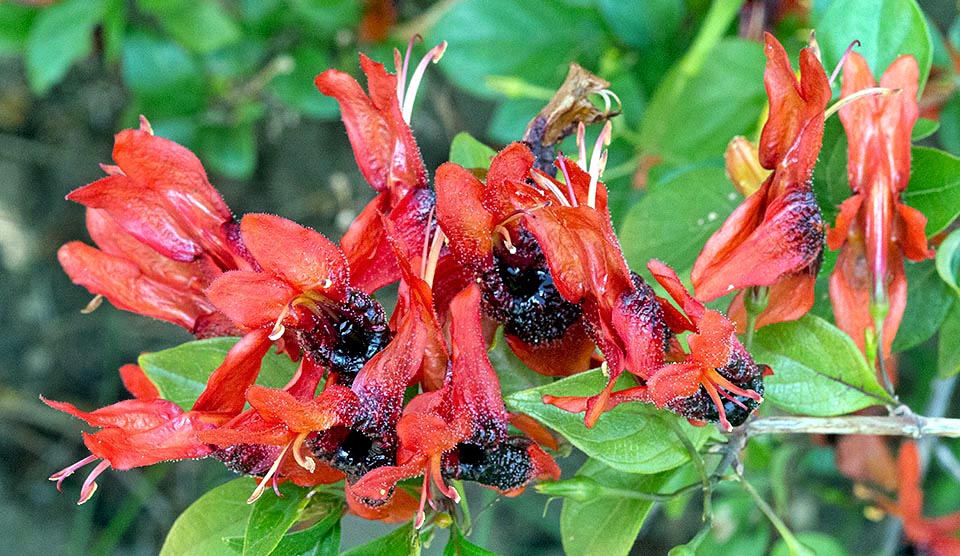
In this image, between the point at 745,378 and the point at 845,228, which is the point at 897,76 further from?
the point at 745,378

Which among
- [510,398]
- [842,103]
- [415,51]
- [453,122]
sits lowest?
[453,122]

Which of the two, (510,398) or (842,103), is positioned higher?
(842,103)

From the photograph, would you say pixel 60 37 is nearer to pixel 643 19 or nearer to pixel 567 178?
pixel 643 19

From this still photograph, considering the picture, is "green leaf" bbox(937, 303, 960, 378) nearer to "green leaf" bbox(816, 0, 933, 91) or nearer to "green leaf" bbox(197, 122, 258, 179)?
"green leaf" bbox(816, 0, 933, 91)

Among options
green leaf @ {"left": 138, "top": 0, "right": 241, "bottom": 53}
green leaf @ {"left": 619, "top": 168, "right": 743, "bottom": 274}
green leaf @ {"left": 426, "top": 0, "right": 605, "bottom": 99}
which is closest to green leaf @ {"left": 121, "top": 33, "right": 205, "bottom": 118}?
green leaf @ {"left": 138, "top": 0, "right": 241, "bottom": 53}

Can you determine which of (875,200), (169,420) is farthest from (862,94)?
(169,420)

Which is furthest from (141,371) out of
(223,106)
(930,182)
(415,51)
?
(223,106)

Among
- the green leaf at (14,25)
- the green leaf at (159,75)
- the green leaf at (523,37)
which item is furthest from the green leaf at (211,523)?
the green leaf at (14,25)
